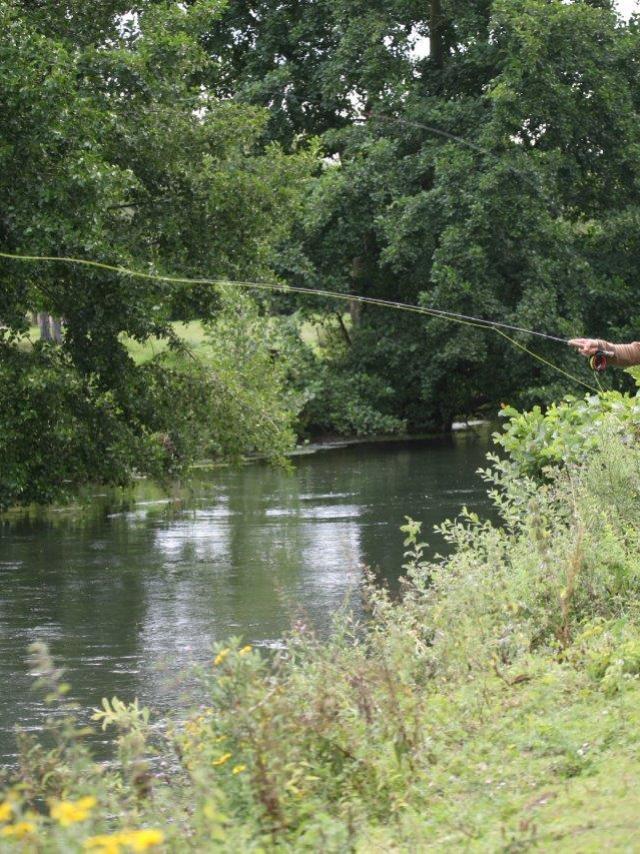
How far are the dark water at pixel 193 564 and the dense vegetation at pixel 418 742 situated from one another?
811mm

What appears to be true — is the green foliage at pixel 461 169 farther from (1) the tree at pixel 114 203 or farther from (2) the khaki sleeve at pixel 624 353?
(2) the khaki sleeve at pixel 624 353

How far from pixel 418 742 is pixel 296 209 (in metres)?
13.9

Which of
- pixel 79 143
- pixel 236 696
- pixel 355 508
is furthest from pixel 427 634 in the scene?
pixel 355 508

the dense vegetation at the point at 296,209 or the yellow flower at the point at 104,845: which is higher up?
the dense vegetation at the point at 296,209

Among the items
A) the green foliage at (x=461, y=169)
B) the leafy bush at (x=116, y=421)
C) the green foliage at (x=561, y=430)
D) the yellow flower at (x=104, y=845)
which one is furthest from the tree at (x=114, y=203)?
the yellow flower at (x=104, y=845)

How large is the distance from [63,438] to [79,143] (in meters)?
3.39

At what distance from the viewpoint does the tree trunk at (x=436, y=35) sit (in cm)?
3162

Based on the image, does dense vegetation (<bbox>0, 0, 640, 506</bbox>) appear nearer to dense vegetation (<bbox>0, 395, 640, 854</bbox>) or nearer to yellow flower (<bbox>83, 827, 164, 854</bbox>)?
dense vegetation (<bbox>0, 395, 640, 854</bbox>)

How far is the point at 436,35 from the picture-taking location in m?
32.2

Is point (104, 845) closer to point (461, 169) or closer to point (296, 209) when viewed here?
point (296, 209)

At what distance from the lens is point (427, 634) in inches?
306

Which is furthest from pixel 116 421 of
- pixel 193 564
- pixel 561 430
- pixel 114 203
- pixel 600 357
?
pixel 600 357

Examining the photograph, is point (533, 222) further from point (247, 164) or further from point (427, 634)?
point (427, 634)

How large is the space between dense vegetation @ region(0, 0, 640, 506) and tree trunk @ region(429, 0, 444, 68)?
50mm
